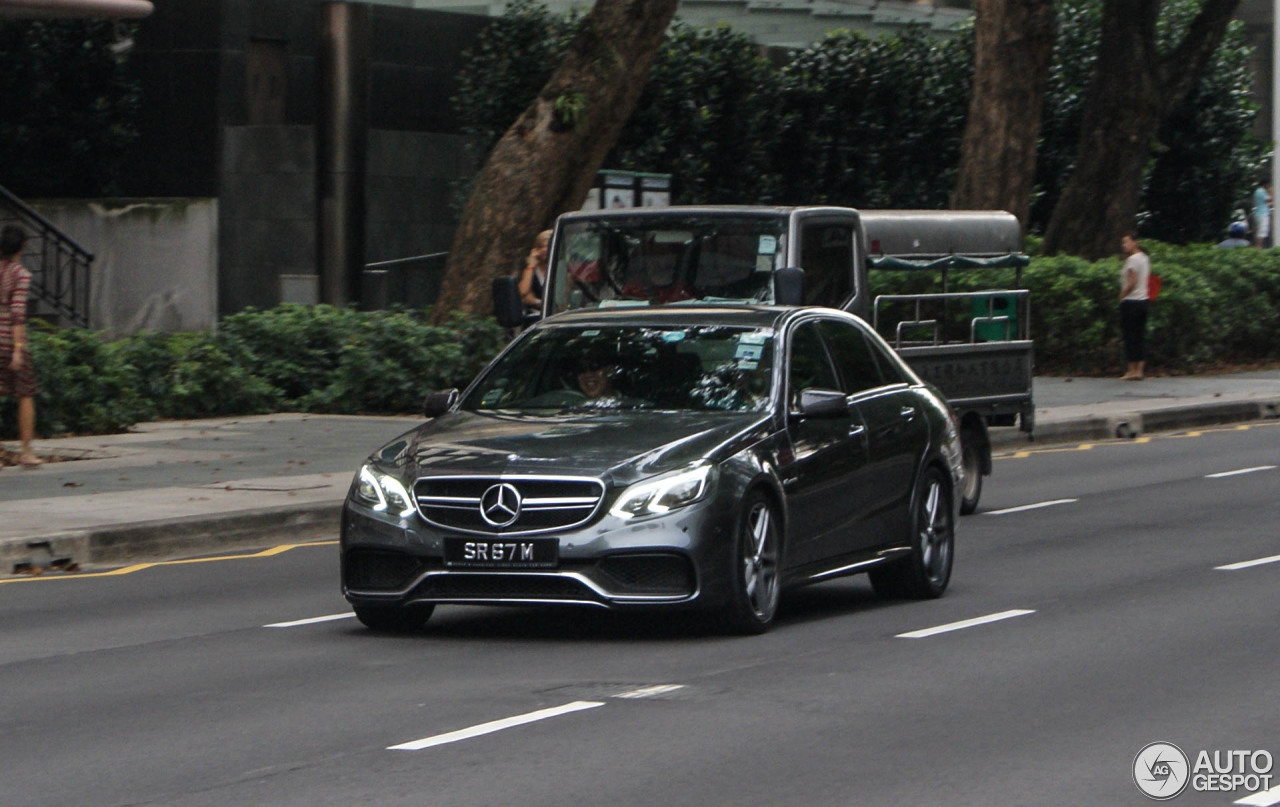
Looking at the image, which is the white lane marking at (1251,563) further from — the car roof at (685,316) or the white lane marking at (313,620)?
the white lane marking at (313,620)

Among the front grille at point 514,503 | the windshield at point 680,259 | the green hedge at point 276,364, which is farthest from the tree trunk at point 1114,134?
the front grille at point 514,503

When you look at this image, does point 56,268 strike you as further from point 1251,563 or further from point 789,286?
point 1251,563

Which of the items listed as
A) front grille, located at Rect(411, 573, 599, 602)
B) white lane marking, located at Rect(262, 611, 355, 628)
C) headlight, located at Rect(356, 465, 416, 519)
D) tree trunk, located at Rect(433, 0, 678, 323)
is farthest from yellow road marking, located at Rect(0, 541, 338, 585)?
tree trunk, located at Rect(433, 0, 678, 323)

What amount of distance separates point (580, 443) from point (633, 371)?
96 centimetres

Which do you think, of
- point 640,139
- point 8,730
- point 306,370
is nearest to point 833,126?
point 640,139

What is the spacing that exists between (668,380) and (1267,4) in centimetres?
5366

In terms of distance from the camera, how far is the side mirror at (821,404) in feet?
33.0

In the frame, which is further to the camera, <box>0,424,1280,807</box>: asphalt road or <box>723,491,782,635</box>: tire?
<box>723,491,782,635</box>: tire

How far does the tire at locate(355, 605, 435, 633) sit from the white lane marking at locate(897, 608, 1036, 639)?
87.2 inches

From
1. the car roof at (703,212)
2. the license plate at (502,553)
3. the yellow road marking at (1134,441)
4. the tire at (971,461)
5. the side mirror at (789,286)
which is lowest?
the yellow road marking at (1134,441)

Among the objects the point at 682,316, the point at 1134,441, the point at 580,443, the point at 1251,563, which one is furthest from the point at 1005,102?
the point at 580,443

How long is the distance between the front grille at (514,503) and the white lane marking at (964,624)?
1.76 meters

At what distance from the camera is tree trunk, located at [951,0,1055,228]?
29.9 meters

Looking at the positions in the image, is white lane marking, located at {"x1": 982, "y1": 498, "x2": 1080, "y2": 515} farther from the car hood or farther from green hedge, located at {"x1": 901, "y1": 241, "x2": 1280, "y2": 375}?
green hedge, located at {"x1": 901, "y1": 241, "x2": 1280, "y2": 375}
